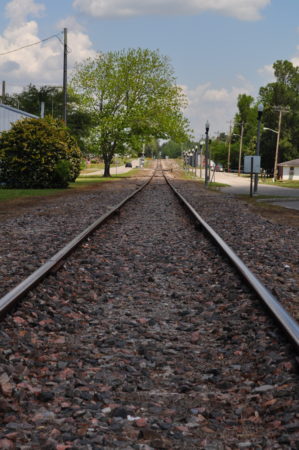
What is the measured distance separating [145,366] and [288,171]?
80480 mm

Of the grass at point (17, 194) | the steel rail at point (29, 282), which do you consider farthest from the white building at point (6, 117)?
the steel rail at point (29, 282)

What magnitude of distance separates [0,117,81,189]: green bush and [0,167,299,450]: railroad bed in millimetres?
20700

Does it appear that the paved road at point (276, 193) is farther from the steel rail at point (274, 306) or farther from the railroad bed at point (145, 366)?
the railroad bed at point (145, 366)

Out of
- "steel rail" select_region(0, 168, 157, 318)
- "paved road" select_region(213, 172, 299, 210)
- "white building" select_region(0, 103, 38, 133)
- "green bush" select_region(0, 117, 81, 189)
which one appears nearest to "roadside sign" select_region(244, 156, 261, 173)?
"paved road" select_region(213, 172, 299, 210)

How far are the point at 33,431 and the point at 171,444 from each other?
2.32ft

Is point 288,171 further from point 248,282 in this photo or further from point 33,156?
point 248,282

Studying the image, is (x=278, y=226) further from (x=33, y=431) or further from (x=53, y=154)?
(x=53, y=154)

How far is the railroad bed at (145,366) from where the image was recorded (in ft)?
9.31

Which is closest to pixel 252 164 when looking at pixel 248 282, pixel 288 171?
pixel 248 282

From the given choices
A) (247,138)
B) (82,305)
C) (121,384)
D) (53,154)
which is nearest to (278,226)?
(82,305)

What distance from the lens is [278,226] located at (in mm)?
12266

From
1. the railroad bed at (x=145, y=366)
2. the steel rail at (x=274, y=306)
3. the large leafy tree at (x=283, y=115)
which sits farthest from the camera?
the large leafy tree at (x=283, y=115)

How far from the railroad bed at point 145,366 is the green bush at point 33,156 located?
20700 mm

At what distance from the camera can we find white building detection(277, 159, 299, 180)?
3157 inches
